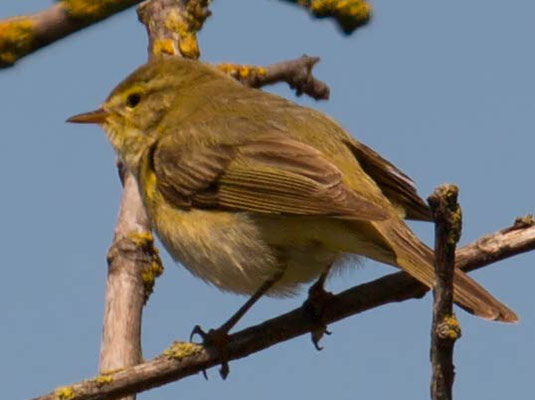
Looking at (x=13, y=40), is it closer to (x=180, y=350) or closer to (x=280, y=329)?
(x=180, y=350)

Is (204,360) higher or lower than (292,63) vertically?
lower

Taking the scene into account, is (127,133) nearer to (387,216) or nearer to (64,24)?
(387,216)

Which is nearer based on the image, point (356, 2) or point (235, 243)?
point (356, 2)

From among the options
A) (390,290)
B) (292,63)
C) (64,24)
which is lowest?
(64,24)

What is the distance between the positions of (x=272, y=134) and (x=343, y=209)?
3.01 feet

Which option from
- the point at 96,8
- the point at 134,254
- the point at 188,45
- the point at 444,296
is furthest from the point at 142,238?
the point at 96,8

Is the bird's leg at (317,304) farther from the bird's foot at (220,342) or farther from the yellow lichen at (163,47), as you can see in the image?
the yellow lichen at (163,47)

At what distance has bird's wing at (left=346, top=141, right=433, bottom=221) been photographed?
186 inches

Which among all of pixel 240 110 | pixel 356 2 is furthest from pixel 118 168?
pixel 356 2

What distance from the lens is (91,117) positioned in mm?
5578

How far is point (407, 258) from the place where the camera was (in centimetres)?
397

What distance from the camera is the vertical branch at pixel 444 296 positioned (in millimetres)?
2477

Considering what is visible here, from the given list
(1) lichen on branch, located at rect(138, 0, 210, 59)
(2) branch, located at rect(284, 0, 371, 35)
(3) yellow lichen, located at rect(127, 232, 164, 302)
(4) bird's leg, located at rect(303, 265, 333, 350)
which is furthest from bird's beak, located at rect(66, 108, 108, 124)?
(2) branch, located at rect(284, 0, 371, 35)

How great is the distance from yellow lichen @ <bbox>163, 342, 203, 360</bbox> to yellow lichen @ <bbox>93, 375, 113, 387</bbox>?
27 cm
